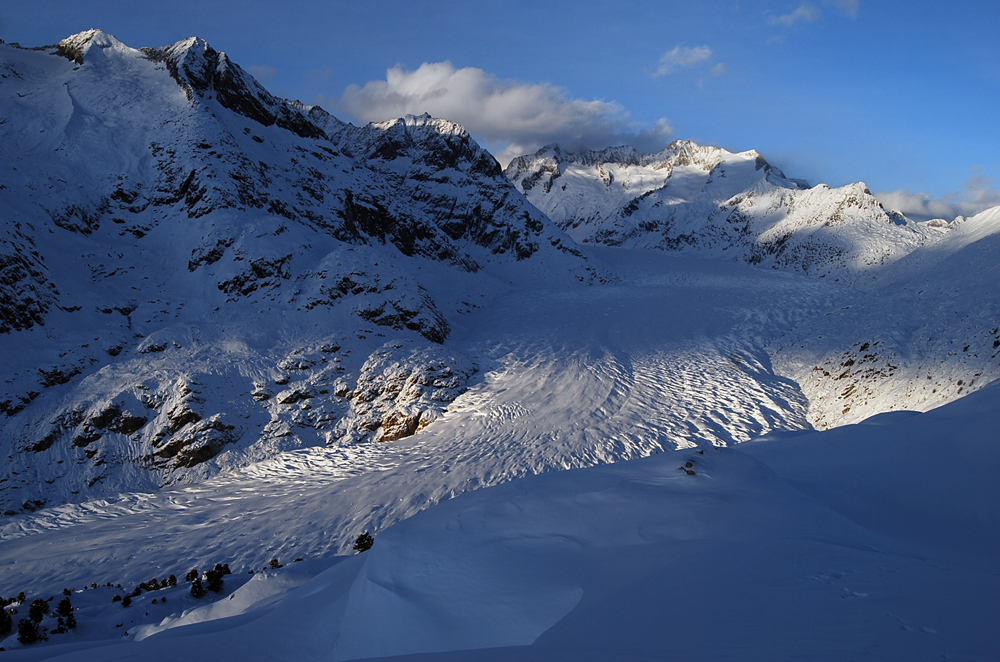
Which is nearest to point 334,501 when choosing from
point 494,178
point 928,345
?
point 928,345

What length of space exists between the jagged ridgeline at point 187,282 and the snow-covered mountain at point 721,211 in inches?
2090

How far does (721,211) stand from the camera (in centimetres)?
11788

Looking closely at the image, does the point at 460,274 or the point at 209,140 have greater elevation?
the point at 209,140

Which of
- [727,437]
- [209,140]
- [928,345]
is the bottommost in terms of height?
[727,437]

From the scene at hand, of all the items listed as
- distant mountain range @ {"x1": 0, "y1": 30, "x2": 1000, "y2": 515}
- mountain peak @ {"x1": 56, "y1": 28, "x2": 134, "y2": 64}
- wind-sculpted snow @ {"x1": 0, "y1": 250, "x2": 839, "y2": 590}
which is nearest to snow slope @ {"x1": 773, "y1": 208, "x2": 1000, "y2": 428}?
distant mountain range @ {"x1": 0, "y1": 30, "x2": 1000, "y2": 515}

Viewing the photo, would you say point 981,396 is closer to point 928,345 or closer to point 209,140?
point 928,345

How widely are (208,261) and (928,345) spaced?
33.8 m

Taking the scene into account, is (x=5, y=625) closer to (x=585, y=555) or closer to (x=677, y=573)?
(x=585, y=555)

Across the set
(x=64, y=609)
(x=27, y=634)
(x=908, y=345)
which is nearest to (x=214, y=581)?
(x=64, y=609)

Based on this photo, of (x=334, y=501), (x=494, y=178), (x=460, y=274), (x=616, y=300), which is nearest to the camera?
(x=334, y=501)

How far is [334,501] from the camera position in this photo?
17.4m

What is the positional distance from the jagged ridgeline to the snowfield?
161 millimetres

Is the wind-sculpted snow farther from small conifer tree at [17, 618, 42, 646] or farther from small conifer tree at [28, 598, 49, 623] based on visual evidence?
small conifer tree at [17, 618, 42, 646]

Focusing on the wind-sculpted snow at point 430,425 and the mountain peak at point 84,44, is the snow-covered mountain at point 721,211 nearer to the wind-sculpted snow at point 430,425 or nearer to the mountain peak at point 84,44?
the wind-sculpted snow at point 430,425
